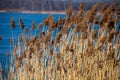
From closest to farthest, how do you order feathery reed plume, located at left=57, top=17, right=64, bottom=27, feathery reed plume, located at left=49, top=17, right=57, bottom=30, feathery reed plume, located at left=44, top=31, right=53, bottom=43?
feathery reed plume, located at left=44, top=31, right=53, bottom=43 → feathery reed plume, located at left=49, top=17, right=57, bottom=30 → feathery reed plume, located at left=57, top=17, right=64, bottom=27

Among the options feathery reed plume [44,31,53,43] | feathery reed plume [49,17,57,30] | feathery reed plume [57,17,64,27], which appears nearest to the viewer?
feathery reed plume [44,31,53,43]

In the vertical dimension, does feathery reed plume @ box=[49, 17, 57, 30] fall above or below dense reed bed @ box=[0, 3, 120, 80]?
above

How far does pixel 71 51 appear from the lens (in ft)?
12.9

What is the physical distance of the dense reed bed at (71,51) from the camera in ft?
13.1

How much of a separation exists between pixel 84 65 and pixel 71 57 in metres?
0.19

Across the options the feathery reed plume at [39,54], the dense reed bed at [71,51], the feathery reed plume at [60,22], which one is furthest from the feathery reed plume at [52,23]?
the feathery reed plume at [39,54]

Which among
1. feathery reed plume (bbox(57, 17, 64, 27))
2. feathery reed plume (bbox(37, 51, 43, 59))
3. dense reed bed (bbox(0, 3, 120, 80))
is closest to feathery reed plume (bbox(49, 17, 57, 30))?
dense reed bed (bbox(0, 3, 120, 80))

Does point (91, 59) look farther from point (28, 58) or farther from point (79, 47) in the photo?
point (28, 58)

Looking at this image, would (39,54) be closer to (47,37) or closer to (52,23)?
(47,37)

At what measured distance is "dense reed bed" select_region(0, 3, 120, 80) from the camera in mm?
3979

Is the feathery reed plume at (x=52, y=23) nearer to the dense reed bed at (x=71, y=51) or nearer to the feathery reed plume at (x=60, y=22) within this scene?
the dense reed bed at (x=71, y=51)

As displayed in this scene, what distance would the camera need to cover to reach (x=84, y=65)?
13.5ft

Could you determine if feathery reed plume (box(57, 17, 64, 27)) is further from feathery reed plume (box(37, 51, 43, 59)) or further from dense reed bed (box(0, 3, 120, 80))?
feathery reed plume (box(37, 51, 43, 59))

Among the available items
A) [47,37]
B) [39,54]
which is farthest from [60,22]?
[39,54]
